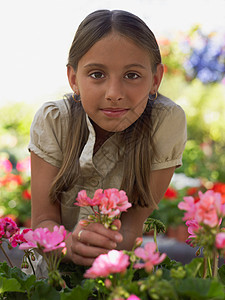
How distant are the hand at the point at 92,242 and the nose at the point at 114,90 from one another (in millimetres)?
307

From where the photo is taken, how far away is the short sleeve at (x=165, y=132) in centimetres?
129

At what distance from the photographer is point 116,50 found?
39.8 inches

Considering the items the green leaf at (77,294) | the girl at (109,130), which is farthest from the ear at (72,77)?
the green leaf at (77,294)

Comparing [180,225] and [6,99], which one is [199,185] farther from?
[6,99]

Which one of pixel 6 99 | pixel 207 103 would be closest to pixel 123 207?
pixel 207 103

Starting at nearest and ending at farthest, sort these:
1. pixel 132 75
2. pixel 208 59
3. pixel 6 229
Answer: pixel 6 229 < pixel 132 75 < pixel 208 59

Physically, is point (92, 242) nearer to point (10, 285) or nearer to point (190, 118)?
point (10, 285)

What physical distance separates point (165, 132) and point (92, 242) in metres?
0.53

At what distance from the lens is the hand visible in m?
0.80

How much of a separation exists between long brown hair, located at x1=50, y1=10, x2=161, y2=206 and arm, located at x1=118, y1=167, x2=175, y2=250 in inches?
1.4

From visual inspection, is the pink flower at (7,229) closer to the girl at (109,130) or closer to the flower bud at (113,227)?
the girl at (109,130)

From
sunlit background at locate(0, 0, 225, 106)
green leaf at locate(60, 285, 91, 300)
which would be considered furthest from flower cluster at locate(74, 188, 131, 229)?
sunlit background at locate(0, 0, 225, 106)

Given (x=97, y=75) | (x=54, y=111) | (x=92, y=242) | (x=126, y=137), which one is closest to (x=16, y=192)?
(x=54, y=111)

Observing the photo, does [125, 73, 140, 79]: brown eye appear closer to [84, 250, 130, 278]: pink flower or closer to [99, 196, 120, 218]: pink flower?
[99, 196, 120, 218]: pink flower
